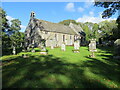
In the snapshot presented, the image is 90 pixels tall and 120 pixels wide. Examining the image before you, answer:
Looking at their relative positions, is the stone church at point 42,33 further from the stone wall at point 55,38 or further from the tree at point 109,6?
the tree at point 109,6

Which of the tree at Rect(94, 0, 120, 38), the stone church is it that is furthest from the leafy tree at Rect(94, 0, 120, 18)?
the stone church

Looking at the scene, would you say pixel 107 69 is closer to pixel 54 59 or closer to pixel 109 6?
pixel 54 59

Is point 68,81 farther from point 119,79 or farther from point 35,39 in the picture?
point 35,39

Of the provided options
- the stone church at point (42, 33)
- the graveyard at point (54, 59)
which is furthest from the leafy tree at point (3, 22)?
the stone church at point (42, 33)

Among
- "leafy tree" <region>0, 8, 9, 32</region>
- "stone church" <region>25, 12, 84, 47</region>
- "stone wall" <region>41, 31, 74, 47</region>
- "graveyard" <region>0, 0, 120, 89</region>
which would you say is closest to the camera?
"graveyard" <region>0, 0, 120, 89</region>

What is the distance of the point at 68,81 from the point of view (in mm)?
4621

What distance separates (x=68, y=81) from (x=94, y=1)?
22.0 metres

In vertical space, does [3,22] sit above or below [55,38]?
above

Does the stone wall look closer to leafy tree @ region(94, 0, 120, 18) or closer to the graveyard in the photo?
the graveyard

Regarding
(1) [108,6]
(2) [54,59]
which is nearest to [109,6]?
(1) [108,6]

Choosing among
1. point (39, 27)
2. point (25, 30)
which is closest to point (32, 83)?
point (39, 27)

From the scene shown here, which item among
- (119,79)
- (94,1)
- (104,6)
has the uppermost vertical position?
(94,1)

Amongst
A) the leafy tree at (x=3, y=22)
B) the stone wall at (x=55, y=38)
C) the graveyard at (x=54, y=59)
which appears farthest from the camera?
the stone wall at (x=55, y=38)

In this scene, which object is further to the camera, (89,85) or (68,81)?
(68,81)
